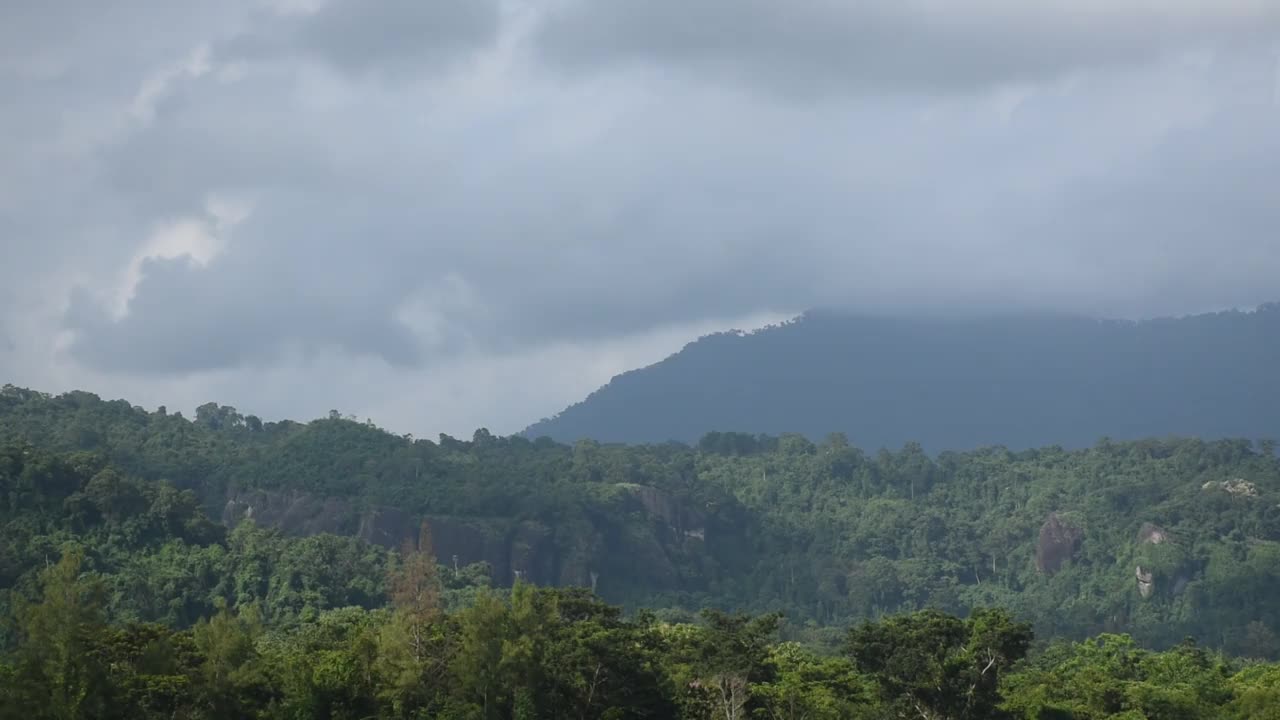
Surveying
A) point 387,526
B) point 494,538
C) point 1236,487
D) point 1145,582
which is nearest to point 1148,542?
point 1145,582

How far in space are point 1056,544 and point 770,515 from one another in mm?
28344

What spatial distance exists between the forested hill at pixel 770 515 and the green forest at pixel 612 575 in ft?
1.10

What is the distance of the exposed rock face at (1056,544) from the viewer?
Result: 156250 mm

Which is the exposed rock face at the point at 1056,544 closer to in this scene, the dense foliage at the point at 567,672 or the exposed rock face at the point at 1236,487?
the exposed rock face at the point at 1236,487

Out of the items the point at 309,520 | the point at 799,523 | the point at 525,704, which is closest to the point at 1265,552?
the point at 799,523

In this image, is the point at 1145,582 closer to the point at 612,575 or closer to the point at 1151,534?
the point at 1151,534

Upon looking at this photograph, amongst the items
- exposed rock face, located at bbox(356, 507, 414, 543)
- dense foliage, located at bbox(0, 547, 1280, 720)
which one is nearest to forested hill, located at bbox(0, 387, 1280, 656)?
exposed rock face, located at bbox(356, 507, 414, 543)

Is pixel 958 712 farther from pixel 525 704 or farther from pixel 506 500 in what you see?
pixel 506 500

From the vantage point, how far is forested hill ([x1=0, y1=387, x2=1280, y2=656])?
141 meters

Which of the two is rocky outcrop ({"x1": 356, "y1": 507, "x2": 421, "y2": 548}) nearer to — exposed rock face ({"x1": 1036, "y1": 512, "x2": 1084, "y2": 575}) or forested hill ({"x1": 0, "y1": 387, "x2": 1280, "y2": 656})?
forested hill ({"x1": 0, "y1": 387, "x2": 1280, "y2": 656})

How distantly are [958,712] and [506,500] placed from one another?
9522 cm

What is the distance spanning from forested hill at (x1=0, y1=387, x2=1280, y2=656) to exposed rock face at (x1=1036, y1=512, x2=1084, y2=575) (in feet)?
0.64

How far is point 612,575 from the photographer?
15250 centimetres

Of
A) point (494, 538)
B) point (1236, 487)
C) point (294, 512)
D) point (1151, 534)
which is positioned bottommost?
point (1151, 534)
